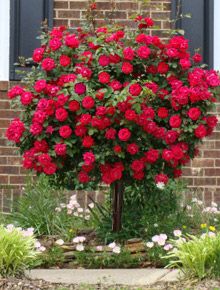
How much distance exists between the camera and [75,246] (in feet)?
20.8

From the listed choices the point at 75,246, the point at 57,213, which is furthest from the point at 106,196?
the point at 75,246

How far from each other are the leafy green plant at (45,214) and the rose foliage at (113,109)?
0.47 metres

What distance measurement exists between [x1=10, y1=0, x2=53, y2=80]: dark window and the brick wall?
148 millimetres

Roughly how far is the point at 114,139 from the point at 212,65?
8.37 feet

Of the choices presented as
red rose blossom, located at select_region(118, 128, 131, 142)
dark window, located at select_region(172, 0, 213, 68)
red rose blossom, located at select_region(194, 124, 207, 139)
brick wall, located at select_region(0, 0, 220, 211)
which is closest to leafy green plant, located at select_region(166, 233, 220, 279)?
red rose blossom, located at select_region(118, 128, 131, 142)

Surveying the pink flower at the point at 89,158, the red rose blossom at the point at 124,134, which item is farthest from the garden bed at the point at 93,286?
the red rose blossom at the point at 124,134

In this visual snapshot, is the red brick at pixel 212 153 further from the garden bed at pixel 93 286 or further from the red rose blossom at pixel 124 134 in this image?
the garden bed at pixel 93 286

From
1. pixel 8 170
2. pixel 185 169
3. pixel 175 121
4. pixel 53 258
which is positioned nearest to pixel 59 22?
pixel 8 170

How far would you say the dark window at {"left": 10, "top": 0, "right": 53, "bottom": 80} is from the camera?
8.22 m

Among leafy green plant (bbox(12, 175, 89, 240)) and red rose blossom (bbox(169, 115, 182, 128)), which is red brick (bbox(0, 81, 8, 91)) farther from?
red rose blossom (bbox(169, 115, 182, 128))

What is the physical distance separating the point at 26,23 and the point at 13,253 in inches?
149

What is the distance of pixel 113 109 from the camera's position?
19.5 ft

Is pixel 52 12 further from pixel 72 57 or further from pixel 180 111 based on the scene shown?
pixel 180 111

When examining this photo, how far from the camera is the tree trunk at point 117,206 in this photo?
6.45 meters
